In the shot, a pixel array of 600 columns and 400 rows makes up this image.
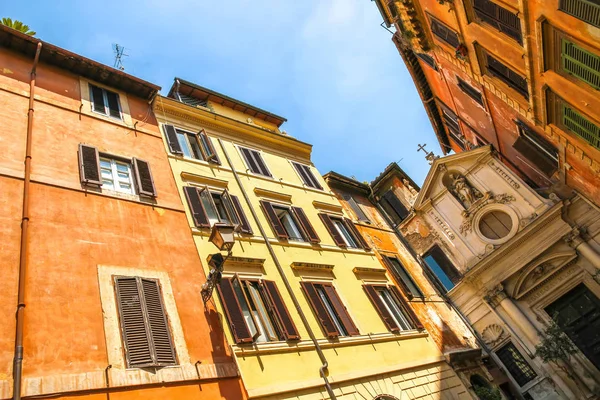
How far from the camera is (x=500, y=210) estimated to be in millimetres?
19953

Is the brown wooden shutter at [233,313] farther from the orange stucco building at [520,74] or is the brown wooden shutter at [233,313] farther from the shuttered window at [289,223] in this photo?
the orange stucco building at [520,74]

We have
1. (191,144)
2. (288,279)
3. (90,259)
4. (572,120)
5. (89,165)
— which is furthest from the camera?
(191,144)

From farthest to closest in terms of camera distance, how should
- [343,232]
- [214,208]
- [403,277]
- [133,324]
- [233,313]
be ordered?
[403,277]
[343,232]
[214,208]
[233,313]
[133,324]

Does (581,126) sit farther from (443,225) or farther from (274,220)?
(443,225)

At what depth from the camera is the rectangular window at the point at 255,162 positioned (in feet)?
48.8

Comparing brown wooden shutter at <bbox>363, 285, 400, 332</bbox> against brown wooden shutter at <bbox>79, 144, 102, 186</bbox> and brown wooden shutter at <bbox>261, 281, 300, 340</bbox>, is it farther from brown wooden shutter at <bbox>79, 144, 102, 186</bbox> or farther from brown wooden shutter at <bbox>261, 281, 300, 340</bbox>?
brown wooden shutter at <bbox>79, 144, 102, 186</bbox>

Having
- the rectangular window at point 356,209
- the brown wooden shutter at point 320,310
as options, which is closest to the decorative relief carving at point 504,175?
the rectangular window at point 356,209

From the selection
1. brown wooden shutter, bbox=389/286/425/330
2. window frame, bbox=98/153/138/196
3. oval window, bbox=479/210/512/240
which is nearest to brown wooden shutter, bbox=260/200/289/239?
window frame, bbox=98/153/138/196

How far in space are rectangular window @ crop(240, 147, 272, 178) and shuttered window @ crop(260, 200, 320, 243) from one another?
170 centimetres

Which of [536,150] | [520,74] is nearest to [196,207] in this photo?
[520,74]

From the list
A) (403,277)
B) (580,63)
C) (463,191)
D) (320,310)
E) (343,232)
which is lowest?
(320,310)

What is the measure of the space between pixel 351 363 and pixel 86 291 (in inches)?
251

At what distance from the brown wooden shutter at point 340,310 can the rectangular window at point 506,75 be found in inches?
332

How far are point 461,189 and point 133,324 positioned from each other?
60.8ft
